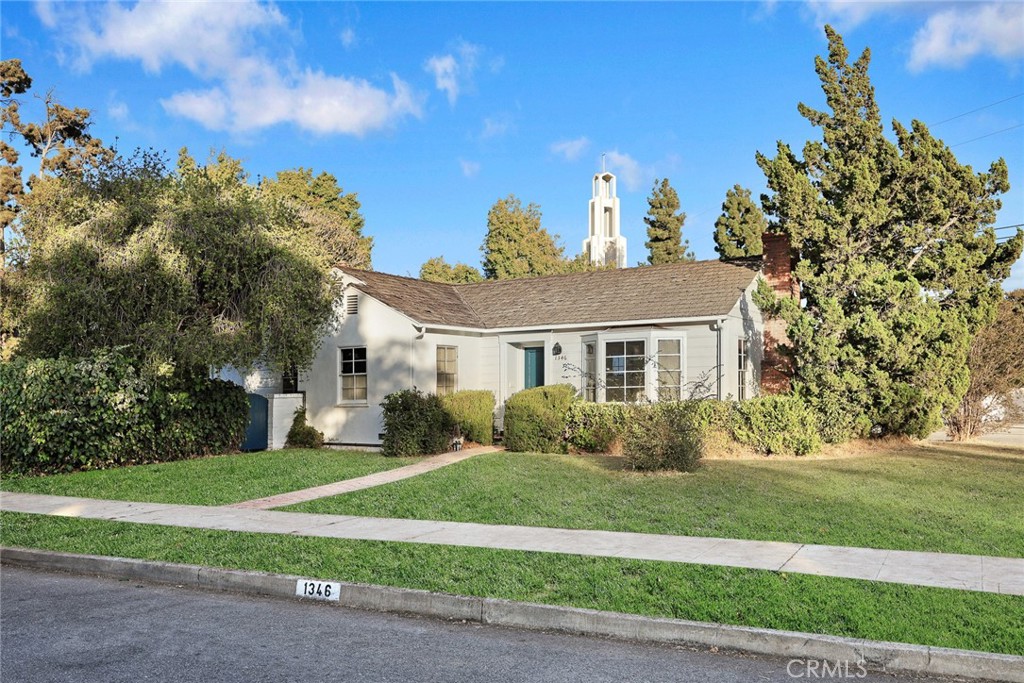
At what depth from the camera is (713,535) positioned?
935cm

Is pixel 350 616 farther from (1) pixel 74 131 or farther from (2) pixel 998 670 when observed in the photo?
(1) pixel 74 131

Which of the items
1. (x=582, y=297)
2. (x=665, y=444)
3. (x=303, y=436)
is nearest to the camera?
(x=665, y=444)

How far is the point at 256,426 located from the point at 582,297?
917 centimetres

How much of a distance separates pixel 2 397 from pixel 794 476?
14.0 meters

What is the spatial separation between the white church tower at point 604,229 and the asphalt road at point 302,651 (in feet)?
176

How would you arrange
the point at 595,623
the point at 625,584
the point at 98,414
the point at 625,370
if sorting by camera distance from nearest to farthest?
the point at 595,623 < the point at 625,584 < the point at 98,414 < the point at 625,370

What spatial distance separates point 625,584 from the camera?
284 inches

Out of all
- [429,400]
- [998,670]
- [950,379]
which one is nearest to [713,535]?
[998,670]

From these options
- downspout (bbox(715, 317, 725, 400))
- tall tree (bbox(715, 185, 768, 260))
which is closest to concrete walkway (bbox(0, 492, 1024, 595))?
downspout (bbox(715, 317, 725, 400))

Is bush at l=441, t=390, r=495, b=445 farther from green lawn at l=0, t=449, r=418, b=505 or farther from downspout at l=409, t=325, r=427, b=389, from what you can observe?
green lawn at l=0, t=449, r=418, b=505

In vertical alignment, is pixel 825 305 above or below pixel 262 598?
above

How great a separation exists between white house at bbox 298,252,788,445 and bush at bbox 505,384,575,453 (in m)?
1.88

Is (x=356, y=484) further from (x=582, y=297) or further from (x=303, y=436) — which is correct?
(x=582, y=297)

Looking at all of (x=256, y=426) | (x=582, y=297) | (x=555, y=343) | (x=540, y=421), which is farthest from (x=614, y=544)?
(x=256, y=426)
